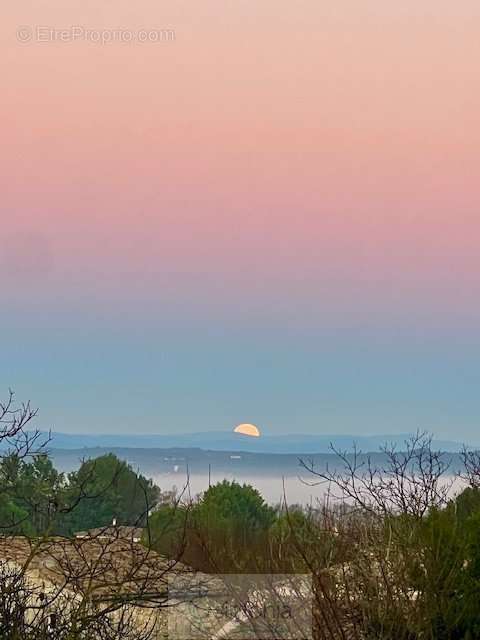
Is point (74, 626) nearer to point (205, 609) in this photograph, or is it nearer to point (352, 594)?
point (352, 594)

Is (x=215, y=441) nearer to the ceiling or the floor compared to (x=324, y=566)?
nearer to the ceiling

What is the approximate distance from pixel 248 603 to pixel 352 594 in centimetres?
124

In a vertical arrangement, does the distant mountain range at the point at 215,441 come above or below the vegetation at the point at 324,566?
above

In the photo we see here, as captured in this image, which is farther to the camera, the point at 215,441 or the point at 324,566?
the point at 215,441

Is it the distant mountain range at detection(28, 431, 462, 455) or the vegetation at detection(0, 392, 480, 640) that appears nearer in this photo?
the vegetation at detection(0, 392, 480, 640)

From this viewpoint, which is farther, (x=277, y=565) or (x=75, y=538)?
(x=277, y=565)

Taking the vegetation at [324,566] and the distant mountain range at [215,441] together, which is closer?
the vegetation at [324,566]

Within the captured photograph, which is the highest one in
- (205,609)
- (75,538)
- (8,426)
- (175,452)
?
(175,452)

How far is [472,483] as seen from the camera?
35.2ft

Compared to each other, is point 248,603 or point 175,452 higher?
point 175,452

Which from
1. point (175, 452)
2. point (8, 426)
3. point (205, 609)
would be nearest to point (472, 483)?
point (205, 609)

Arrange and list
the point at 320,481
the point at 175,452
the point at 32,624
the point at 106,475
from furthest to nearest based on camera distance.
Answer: the point at 175,452, the point at 106,475, the point at 320,481, the point at 32,624

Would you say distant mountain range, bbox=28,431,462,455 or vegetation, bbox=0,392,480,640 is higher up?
distant mountain range, bbox=28,431,462,455

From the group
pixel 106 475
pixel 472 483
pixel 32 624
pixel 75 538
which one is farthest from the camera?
pixel 106 475
